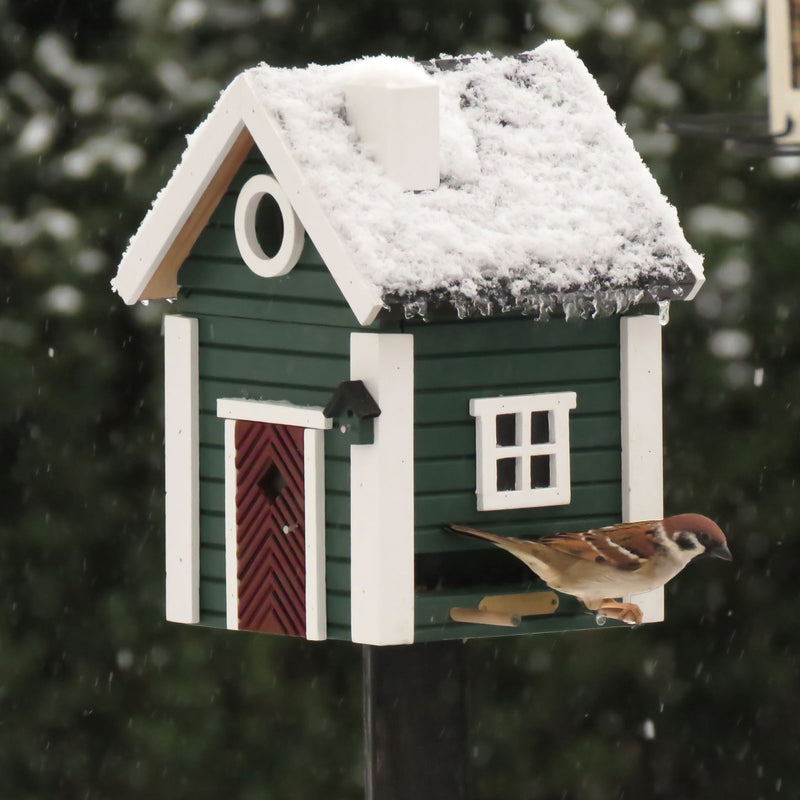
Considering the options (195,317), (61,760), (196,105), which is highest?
(196,105)

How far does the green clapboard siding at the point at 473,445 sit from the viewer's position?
18.1ft

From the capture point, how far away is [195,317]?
5.90m

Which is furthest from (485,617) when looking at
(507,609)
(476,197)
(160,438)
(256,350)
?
(160,438)

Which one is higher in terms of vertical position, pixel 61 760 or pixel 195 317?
pixel 195 317

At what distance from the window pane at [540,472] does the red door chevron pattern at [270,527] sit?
560mm

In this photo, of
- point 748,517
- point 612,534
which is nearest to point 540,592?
point 612,534

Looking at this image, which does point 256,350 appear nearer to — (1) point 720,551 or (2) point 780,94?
(1) point 720,551

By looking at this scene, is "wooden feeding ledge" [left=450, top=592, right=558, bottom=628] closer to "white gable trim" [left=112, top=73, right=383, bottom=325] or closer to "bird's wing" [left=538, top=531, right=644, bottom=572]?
"bird's wing" [left=538, top=531, right=644, bottom=572]

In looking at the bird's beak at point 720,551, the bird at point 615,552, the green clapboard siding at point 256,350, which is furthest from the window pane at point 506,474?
the bird's beak at point 720,551

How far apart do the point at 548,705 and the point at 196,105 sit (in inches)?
101

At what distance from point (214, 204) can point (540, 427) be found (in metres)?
0.97

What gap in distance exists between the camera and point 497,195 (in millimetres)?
5582

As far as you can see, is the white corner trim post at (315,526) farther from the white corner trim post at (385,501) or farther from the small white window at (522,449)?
the small white window at (522,449)

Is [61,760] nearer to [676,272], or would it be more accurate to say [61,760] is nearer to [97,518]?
[97,518]
